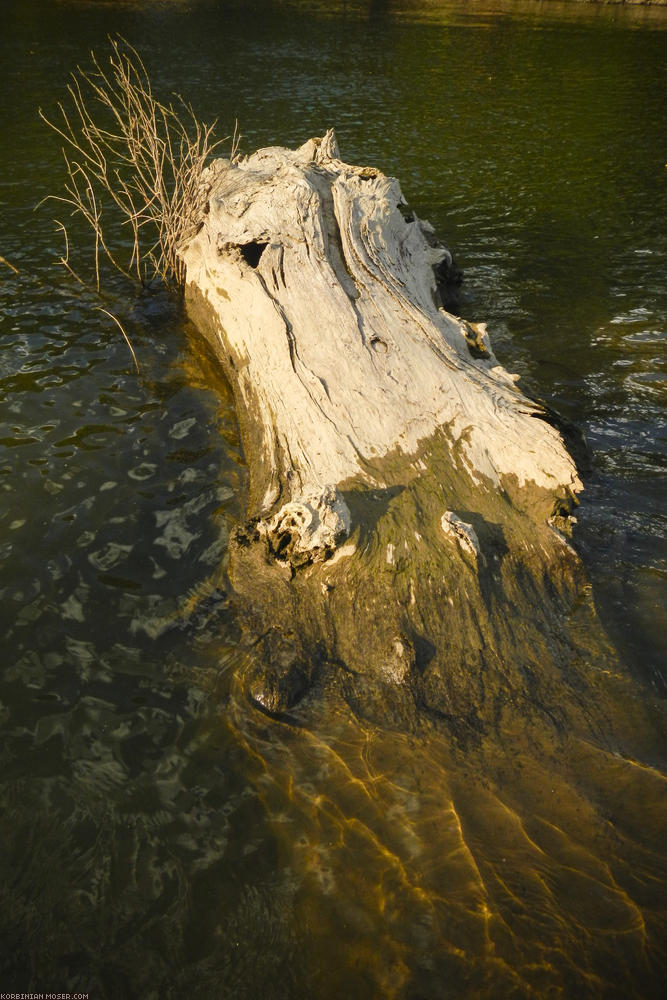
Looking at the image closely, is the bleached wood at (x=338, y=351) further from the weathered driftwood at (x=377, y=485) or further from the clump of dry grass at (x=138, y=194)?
the clump of dry grass at (x=138, y=194)

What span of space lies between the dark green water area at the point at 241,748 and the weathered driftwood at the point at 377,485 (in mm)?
267

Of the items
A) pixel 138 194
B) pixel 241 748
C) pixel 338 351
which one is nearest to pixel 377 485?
pixel 338 351

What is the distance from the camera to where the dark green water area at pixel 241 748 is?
2607 mm

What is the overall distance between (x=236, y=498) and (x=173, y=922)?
286 cm

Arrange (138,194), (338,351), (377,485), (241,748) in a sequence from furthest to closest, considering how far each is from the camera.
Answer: (138,194) → (338,351) → (377,485) → (241,748)

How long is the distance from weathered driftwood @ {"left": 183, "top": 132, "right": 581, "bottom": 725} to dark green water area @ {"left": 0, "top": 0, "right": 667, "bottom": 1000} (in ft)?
0.88

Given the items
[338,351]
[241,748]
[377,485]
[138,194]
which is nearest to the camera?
[241,748]

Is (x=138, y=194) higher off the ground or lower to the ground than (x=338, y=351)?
lower

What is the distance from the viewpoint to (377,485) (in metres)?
4.11

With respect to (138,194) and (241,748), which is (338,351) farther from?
Result: (138,194)

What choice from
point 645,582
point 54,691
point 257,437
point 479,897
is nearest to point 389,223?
point 257,437

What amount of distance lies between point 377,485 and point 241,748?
5.43 feet

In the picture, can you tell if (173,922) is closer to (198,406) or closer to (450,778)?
(450,778)

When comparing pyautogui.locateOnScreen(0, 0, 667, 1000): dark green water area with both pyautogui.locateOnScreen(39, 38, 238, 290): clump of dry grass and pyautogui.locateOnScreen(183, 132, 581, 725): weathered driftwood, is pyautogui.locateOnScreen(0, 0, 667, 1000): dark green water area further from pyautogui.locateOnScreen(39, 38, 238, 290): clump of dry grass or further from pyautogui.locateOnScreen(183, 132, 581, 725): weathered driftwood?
pyautogui.locateOnScreen(39, 38, 238, 290): clump of dry grass
